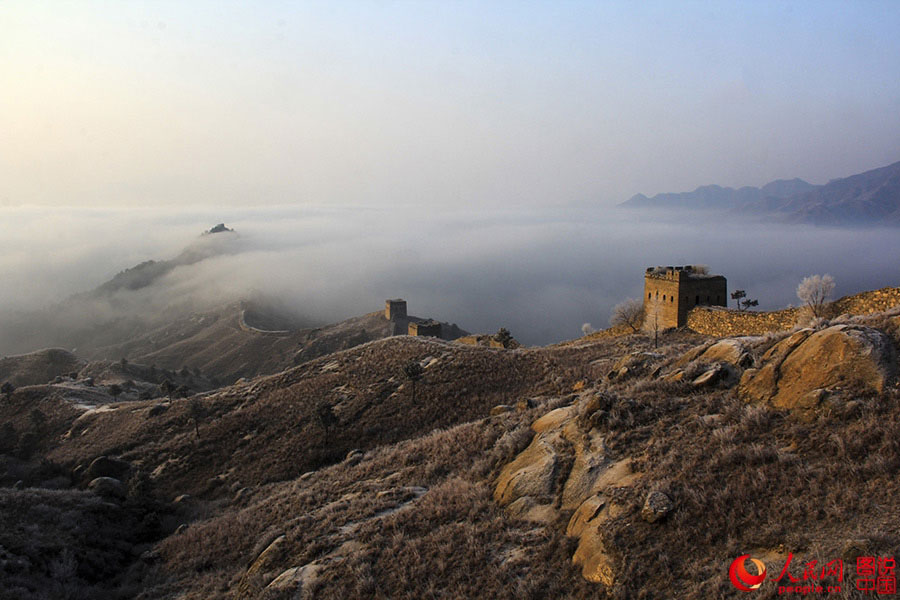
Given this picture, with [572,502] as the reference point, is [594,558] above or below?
above

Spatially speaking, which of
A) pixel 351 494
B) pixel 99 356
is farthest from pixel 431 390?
pixel 99 356

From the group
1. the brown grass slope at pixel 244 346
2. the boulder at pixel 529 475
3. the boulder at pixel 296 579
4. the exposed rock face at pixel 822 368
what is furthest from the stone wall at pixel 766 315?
the brown grass slope at pixel 244 346

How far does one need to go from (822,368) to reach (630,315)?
36.6 m

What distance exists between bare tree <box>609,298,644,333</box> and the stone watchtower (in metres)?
2.76

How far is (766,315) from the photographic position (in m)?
31.0

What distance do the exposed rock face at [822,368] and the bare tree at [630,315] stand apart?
3217 centimetres

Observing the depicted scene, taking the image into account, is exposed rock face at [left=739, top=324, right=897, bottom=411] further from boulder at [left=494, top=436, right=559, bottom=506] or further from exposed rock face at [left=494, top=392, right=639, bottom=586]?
boulder at [left=494, top=436, right=559, bottom=506]

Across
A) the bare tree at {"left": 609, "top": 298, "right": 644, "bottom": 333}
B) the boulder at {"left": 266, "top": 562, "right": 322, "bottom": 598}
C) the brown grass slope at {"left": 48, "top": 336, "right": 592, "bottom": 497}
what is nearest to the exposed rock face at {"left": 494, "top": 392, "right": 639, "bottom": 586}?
the boulder at {"left": 266, "top": 562, "right": 322, "bottom": 598}

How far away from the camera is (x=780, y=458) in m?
9.04

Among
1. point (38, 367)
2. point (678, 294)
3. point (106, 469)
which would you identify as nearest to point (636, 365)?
point (678, 294)

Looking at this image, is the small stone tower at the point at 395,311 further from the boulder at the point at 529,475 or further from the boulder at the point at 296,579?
the boulder at the point at 296,579

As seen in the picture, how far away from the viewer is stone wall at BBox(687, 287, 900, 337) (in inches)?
926

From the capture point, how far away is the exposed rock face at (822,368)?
1014cm

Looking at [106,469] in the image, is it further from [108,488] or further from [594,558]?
[594,558]
